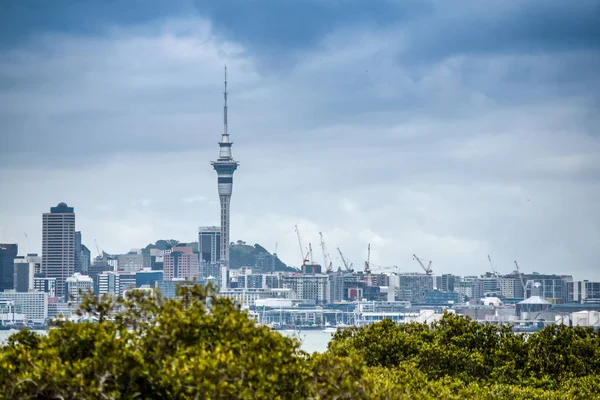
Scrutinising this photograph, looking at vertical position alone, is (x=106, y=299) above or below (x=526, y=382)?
above

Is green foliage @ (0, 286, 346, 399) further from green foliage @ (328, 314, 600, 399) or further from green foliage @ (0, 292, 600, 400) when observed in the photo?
green foliage @ (328, 314, 600, 399)

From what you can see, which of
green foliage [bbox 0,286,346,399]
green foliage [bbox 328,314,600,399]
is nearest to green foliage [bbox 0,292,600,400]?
green foliage [bbox 0,286,346,399]

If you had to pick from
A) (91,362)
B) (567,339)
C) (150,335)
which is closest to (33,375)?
(91,362)

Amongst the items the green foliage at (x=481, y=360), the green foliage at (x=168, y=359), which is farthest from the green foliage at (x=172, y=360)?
the green foliage at (x=481, y=360)

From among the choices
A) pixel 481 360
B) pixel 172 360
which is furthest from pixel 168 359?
pixel 481 360

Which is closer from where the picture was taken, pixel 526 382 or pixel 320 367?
pixel 320 367

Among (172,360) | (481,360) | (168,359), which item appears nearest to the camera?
(172,360)

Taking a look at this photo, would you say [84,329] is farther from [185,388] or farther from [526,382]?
[526,382]

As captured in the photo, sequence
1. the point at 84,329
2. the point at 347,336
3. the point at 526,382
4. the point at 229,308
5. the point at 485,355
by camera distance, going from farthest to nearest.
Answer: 1. the point at 347,336
2. the point at 485,355
3. the point at 526,382
4. the point at 229,308
5. the point at 84,329

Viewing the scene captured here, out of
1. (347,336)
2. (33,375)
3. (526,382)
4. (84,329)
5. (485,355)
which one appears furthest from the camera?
(347,336)

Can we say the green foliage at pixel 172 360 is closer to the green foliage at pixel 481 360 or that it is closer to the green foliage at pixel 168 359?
the green foliage at pixel 168 359

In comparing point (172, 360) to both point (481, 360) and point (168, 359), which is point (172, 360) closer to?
point (168, 359)

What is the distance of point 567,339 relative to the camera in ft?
141

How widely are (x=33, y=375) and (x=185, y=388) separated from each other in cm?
265
